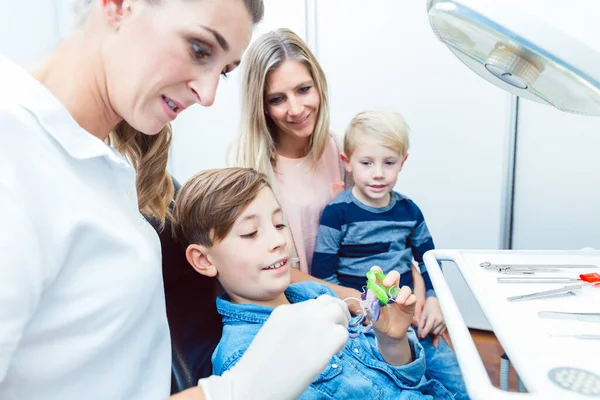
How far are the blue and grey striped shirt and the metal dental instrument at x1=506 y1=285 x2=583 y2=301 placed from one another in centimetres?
57

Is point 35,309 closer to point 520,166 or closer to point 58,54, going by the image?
point 58,54

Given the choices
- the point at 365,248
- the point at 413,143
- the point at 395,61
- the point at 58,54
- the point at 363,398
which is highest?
the point at 395,61

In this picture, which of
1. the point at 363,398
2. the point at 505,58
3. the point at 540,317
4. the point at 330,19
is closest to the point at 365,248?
the point at 363,398

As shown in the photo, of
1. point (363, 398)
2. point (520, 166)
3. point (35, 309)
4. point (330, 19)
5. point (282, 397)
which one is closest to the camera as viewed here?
point (35, 309)

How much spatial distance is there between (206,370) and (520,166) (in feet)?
5.36

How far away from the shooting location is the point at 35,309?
0.51m

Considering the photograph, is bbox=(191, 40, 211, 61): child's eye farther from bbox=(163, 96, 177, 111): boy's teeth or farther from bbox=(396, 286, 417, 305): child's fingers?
bbox=(396, 286, 417, 305): child's fingers

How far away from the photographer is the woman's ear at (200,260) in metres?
0.98

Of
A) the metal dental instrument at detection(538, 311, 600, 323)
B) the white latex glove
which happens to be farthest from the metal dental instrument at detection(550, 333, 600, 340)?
the white latex glove

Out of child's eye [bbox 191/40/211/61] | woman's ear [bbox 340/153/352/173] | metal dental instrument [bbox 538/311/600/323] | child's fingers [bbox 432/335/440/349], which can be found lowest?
child's fingers [bbox 432/335/440/349]

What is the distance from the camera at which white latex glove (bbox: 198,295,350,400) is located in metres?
0.62

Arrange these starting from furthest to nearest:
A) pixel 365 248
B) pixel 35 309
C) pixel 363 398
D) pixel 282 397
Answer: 1. pixel 365 248
2. pixel 363 398
3. pixel 282 397
4. pixel 35 309

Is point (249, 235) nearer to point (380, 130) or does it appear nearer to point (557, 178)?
point (380, 130)

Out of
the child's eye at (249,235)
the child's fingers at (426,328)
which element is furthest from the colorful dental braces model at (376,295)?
the child's fingers at (426,328)
